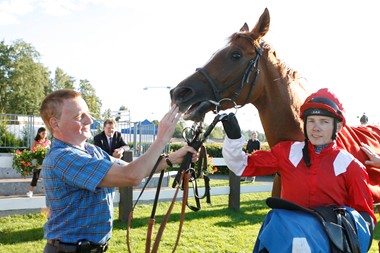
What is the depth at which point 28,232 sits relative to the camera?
230 inches

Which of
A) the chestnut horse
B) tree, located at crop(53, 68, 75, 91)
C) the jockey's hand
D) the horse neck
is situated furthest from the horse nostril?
tree, located at crop(53, 68, 75, 91)

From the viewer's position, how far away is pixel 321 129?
2.35m

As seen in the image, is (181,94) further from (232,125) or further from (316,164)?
(316,164)

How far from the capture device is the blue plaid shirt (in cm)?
199

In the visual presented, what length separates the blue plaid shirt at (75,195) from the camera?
1988 millimetres

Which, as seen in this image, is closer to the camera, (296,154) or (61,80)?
(296,154)

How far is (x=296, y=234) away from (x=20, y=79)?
49.1 metres

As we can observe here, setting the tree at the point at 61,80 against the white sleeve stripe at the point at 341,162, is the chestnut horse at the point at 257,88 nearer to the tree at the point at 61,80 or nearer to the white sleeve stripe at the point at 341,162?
the white sleeve stripe at the point at 341,162

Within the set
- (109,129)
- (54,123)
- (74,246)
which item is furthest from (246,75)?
(109,129)

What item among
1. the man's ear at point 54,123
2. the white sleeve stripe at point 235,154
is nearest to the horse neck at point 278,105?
the white sleeve stripe at point 235,154

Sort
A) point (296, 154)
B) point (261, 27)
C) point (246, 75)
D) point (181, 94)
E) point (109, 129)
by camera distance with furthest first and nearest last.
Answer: point (109, 129)
point (261, 27)
point (246, 75)
point (181, 94)
point (296, 154)

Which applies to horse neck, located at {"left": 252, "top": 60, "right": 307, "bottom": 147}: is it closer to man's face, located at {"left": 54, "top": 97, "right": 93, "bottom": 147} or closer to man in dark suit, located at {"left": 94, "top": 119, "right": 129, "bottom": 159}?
man's face, located at {"left": 54, "top": 97, "right": 93, "bottom": 147}

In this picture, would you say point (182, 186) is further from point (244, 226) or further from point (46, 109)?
point (244, 226)

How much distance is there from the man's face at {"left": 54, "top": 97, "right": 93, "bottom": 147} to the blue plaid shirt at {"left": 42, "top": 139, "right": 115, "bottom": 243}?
5cm
